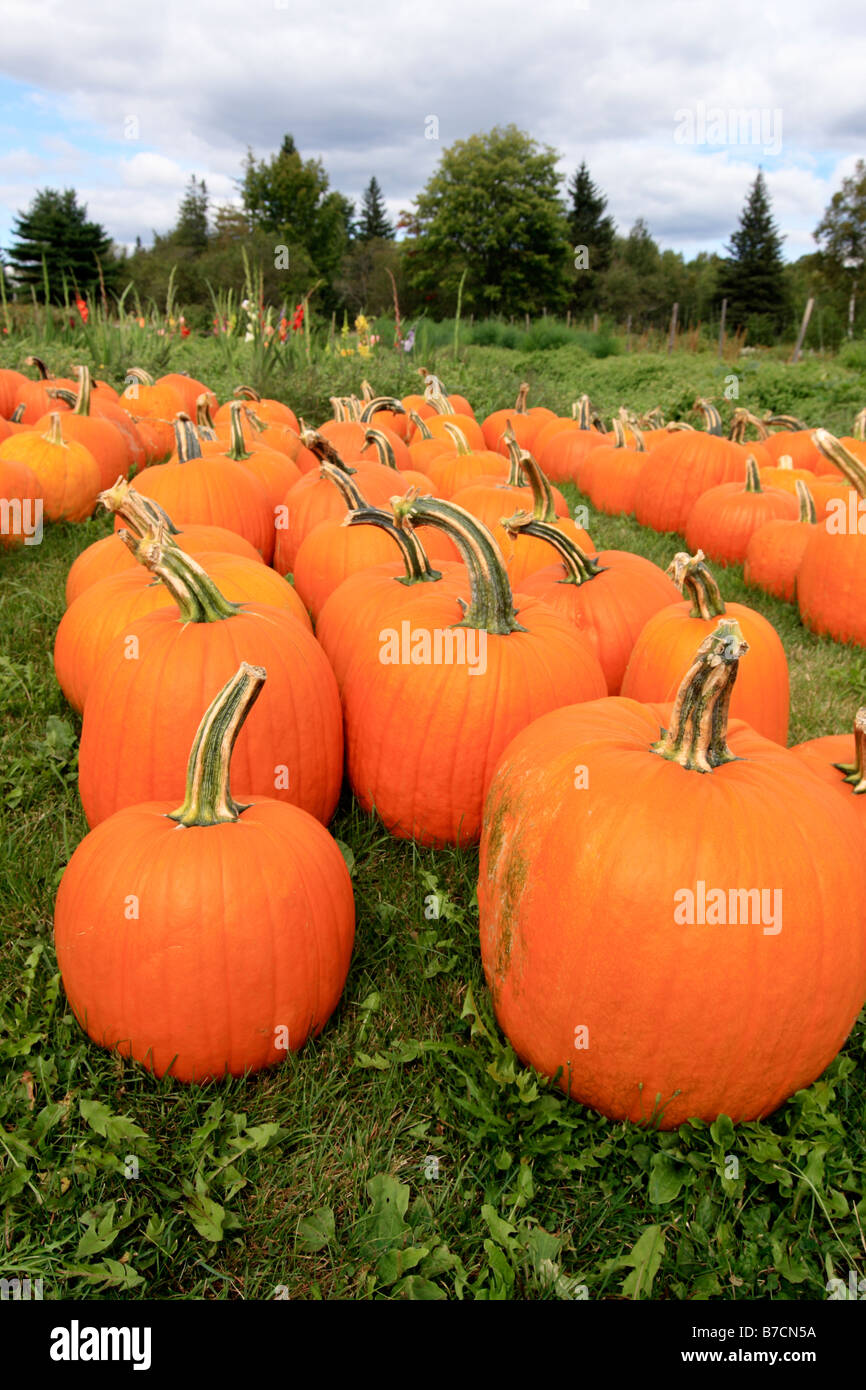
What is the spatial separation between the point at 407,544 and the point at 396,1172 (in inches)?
77.0

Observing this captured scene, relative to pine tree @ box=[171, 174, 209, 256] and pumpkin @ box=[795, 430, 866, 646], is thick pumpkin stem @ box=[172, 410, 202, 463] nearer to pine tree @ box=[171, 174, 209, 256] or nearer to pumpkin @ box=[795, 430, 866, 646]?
pumpkin @ box=[795, 430, 866, 646]

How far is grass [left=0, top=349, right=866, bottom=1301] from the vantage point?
1611 mm

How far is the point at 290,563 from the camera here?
4.48m

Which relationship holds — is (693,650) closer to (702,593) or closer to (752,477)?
(702,593)

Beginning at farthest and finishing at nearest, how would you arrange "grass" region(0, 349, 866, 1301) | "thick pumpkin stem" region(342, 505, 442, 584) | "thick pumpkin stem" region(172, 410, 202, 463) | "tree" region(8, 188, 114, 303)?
"tree" region(8, 188, 114, 303), "thick pumpkin stem" region(172, 410, 202, 463), "thick pumpkin stem" region(342, 505, 442, 584), "grass" region(0, 349, 866, 1301)

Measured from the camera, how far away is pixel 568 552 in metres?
3.31

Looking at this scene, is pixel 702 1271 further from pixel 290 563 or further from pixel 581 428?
pixel 581 428

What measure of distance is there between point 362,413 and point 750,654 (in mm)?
3728

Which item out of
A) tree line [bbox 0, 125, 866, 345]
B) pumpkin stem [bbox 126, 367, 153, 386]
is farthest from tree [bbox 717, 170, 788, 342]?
pumpkin stem [bbox 126, 367, 153, 386]

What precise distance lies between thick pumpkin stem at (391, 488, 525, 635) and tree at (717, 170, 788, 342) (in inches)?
2046

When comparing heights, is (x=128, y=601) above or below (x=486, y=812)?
above

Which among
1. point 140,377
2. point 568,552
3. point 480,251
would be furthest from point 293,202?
point 568,552

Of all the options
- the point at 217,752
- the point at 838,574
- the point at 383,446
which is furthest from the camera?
the point at 383,446

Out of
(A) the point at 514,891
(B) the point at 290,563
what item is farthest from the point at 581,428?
(A) the point at 514,891
